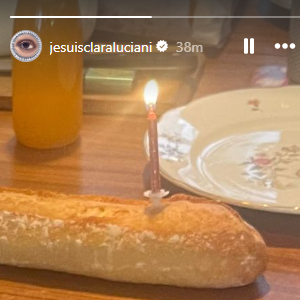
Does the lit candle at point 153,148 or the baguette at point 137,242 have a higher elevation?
the lit candle at point 153,148

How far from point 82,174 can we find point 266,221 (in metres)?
0.23

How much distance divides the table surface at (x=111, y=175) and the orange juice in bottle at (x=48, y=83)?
1.0 inches

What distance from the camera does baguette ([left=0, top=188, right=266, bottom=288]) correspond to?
0.58m

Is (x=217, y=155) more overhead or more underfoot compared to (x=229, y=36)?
more underfoot

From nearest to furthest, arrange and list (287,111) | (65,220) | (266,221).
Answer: (65,220) → (266,221) → (287,111)

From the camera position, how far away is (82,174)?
32.7 inches

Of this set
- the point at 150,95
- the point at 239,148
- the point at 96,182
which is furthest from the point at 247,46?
the point at 150,95

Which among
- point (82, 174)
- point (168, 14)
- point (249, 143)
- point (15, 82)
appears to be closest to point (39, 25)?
point (15, 82)

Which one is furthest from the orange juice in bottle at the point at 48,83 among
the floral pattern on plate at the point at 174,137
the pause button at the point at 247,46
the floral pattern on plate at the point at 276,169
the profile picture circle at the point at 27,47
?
the pause button at the point at 247,46

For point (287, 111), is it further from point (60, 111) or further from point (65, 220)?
point (65, 220)

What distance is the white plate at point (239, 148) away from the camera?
755 millimetres

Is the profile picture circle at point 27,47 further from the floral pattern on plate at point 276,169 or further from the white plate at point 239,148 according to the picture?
the floral pattern on plate at point 276,169

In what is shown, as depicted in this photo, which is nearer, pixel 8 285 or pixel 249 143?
pixel 8 285

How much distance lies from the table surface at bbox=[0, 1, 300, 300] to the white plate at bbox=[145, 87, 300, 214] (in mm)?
40
